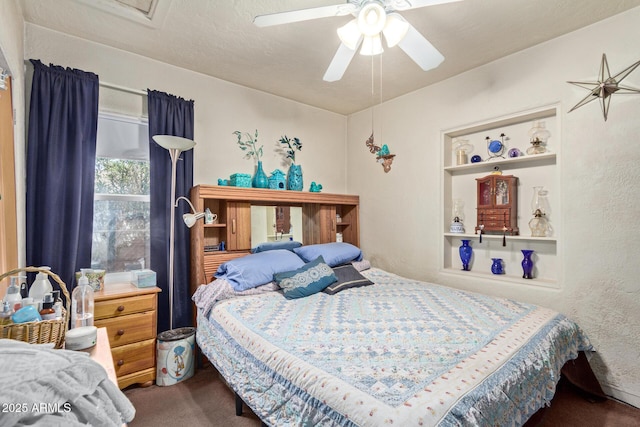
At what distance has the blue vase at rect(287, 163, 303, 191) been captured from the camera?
3.53m

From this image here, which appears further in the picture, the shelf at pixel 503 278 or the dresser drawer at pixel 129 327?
the shelf at pixel 503 278

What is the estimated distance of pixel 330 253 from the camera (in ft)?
10.5

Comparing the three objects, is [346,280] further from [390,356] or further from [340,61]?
[340,61]

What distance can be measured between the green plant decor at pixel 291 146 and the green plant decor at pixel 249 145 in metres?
0.33

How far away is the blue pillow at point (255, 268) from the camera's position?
8.38ft

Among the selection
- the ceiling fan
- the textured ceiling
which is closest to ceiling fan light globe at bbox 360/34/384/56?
the ceiling fan

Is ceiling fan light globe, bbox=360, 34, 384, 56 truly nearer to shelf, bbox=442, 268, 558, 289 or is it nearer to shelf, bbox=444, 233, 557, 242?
shelf, bbox=444, 233, 557, 242

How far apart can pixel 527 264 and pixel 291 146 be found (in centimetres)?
267

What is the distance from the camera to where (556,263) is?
2523 millimetres

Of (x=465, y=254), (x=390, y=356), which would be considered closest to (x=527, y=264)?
(x=465, y=254)

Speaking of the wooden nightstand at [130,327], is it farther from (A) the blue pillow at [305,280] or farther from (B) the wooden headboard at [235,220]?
(A) the blue pillow at [305,280]

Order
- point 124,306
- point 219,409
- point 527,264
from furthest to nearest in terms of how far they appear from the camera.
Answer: point 527,264
point 124,306
point 219,409

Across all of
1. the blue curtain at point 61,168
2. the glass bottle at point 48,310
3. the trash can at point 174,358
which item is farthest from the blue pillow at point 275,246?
the glass bottle at point 48,310

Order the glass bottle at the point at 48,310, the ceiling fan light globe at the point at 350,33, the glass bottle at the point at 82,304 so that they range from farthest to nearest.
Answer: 1. the ceiling fan light globe at the point at 350,33
2. the glass bottle at the point at 82,304
3. the glass bottle at the point at 48,310
